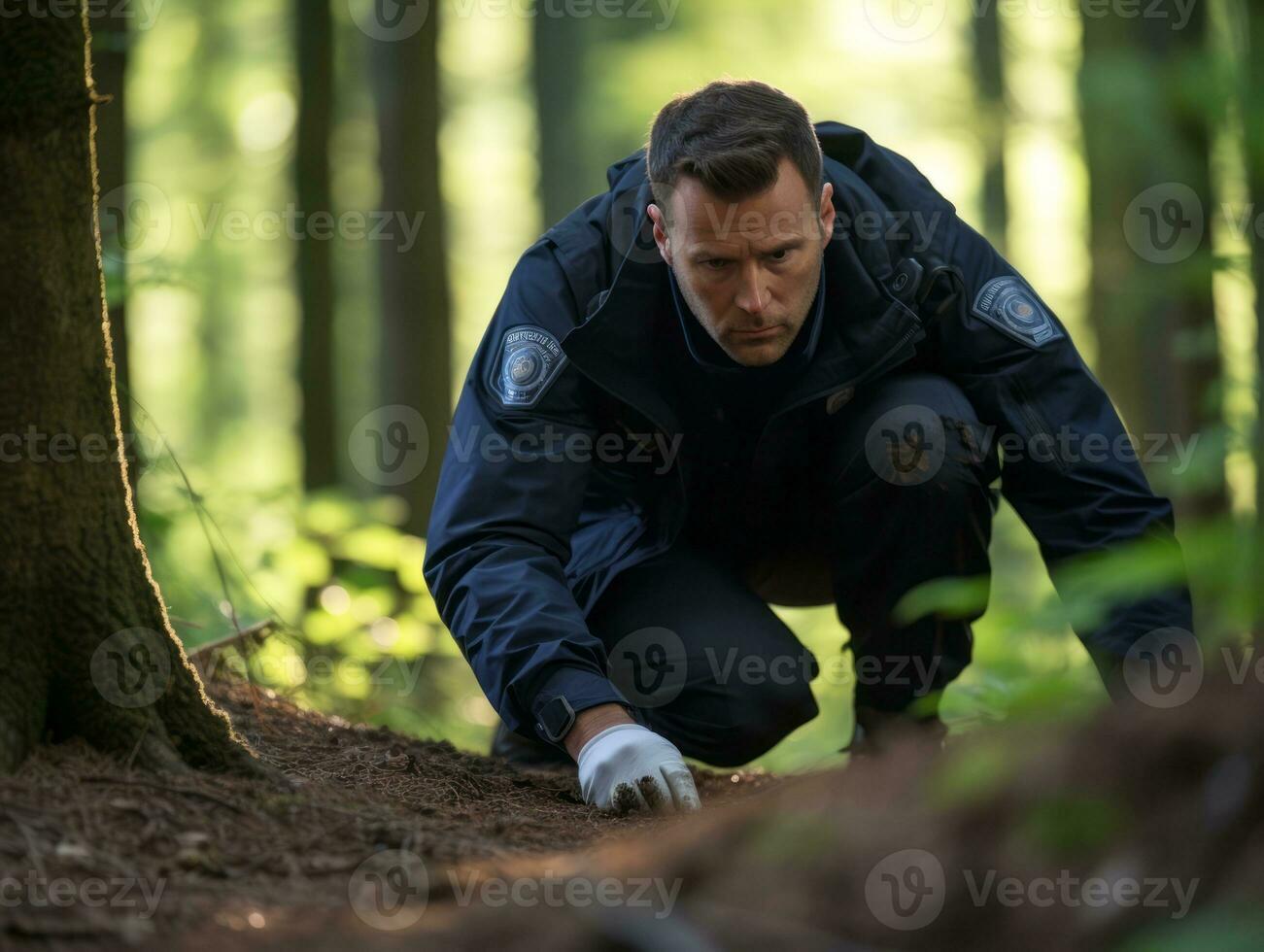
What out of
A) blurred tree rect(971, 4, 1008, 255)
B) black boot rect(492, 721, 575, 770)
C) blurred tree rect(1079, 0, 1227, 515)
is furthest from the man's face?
blurred tree rect(971, 4, 1008, 255)

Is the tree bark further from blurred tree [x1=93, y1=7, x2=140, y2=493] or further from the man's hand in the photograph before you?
the man's hand

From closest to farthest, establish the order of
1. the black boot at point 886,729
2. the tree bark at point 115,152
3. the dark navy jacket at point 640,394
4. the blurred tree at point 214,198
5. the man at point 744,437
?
the dark navy jacket at point 640,394, the man at point 744,437, the black boot at point 886,729, the tree bark at point 115,152, the blurred tree at point 214,198

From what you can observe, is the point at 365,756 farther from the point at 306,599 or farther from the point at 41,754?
the point at 306,599

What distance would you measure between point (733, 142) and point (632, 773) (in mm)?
1426

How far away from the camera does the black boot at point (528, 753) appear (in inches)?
121

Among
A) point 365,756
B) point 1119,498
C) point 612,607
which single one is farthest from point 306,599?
point 1119,498

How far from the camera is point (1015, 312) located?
2.82 metres

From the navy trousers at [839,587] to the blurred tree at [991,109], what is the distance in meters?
6.70

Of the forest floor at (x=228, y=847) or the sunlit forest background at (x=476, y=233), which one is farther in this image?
the sunlit forest background at (x=476, y=233)

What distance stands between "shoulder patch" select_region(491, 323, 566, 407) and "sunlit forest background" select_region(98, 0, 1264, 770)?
72cm

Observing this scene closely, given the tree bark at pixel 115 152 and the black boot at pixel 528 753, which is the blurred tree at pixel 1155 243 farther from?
the tree bark at pixel 115 152

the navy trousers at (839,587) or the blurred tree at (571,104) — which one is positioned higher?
the blurred tree at (571,104)

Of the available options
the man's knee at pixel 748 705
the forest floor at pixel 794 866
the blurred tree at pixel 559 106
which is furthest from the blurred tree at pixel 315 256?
the forest floor at pixel 794 866

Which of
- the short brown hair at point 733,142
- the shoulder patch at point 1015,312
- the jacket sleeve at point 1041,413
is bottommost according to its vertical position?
the jacket sleeve at point 1041,413
